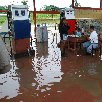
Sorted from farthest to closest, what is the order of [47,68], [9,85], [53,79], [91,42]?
[91,42], [47,68], [53,79], [9,85]

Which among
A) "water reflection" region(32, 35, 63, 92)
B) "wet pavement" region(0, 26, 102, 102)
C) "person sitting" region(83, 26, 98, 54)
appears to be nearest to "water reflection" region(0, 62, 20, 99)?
"wet pavement" region(0, 26, 102, 102)

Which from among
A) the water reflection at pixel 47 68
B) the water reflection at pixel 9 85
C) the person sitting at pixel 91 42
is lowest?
the water reflection at pixel 9 85

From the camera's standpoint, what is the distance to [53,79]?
7.87 meters

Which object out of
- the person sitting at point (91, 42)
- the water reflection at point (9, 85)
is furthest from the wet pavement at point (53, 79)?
the person sitting at point (91, 42)

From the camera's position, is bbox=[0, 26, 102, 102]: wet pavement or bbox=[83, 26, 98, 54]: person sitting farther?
bbox=[83, 26, 98, 54]: person sitting

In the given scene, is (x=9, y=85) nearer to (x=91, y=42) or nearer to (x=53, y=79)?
(x=53, y=79)

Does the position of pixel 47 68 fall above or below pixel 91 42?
below

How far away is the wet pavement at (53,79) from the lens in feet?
21.1

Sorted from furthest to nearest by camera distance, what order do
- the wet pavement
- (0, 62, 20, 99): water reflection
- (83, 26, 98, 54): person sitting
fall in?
(83, 26, 98, 54): person sitting
(0, 62, 20, 99): water reflection
the wet pavement

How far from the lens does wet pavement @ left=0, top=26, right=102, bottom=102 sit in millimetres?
6426

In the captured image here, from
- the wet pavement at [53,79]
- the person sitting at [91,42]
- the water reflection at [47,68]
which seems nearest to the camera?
the wet pavement at [53,79]

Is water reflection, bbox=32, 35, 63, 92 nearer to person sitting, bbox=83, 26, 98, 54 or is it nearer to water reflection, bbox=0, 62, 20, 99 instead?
Answer: water reflection, bbox=0, 62, 20, 99

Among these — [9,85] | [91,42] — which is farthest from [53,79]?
[91,42]

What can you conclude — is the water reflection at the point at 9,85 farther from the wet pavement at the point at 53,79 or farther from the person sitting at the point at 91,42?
the person sitting at the point at 91,42
